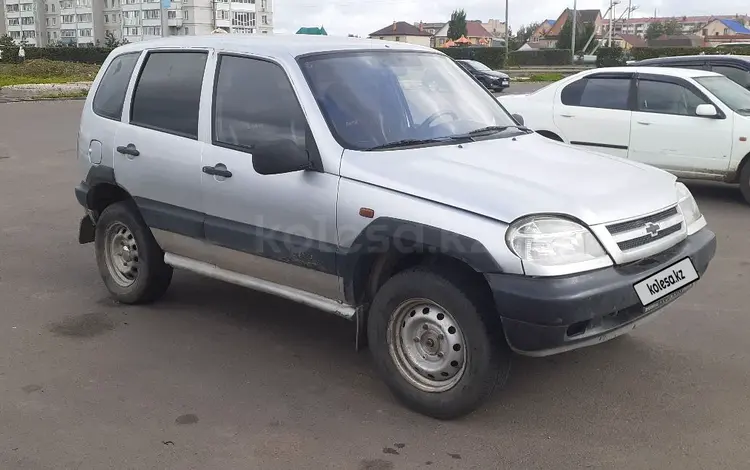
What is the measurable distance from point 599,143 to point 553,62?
56.9m

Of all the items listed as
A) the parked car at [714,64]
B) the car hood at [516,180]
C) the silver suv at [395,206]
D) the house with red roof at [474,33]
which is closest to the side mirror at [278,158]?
the silver suv at [395,206]

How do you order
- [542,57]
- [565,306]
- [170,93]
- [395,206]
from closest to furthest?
[565,306] → [395,206] → [170,93] → [542,57]

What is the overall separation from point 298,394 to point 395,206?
1192mm

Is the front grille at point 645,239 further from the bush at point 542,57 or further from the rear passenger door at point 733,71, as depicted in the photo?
the bush at point 542,57

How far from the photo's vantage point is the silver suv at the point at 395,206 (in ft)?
11.7

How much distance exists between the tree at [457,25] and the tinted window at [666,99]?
103m

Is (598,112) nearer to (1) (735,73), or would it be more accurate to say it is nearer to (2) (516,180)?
(1) (735,73)

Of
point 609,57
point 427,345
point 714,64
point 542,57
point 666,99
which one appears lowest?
point 427,345

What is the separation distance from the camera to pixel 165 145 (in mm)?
4988

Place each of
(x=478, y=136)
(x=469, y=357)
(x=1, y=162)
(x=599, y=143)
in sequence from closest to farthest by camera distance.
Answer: (x=469, y=357) < (x=478, y=136) < (x=599, y=143) < (x=1, y=162)

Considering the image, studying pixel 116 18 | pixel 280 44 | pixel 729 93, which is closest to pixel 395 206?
pixel 280 44

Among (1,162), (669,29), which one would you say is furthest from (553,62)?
(669,29)

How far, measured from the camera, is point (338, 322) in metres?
5.31

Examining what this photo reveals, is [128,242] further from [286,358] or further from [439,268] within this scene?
[439,268]
